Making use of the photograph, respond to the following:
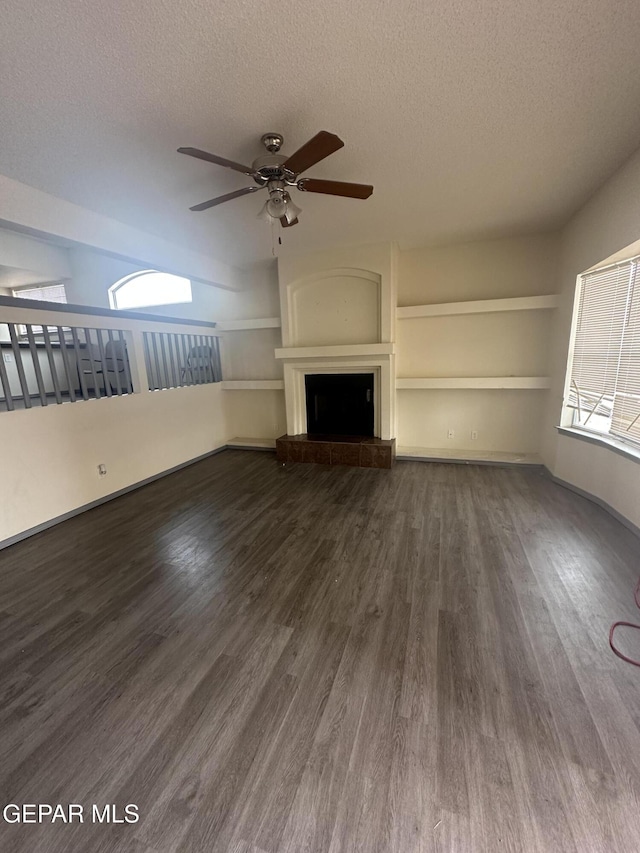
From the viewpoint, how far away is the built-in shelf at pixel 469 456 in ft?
13.7

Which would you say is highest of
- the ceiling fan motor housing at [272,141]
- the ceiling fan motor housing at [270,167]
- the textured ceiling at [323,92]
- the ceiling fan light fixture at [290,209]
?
the textured ceiling at [323,92]

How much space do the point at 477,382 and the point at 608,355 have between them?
53.6 inches

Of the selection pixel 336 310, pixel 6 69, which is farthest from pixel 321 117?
pixel 336 310

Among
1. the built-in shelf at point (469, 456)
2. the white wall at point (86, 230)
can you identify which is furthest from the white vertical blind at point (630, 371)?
the white wall at point (86, 230)

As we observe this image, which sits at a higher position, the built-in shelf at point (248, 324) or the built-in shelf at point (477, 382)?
the built-in shelf at point (248, 324)

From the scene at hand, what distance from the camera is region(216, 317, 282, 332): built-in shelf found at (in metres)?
5.05

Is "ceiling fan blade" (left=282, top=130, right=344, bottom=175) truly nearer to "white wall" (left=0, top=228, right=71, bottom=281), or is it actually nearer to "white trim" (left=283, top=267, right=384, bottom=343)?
"white trim" (left=283, top=267, right=384, bottom=343)

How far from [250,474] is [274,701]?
2988 millimetres

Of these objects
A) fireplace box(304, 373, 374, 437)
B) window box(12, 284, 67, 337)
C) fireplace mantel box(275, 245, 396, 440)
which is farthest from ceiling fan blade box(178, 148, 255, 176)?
window box(12, 284, 67, 337)

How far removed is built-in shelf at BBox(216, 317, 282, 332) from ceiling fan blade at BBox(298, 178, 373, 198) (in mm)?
2764

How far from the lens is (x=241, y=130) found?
200cm

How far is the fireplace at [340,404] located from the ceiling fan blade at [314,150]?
2.93 meters

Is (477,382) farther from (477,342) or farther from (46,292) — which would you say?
(46,292)

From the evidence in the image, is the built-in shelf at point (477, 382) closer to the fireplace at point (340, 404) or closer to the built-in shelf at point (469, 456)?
the fireplace at point (340, 404)
